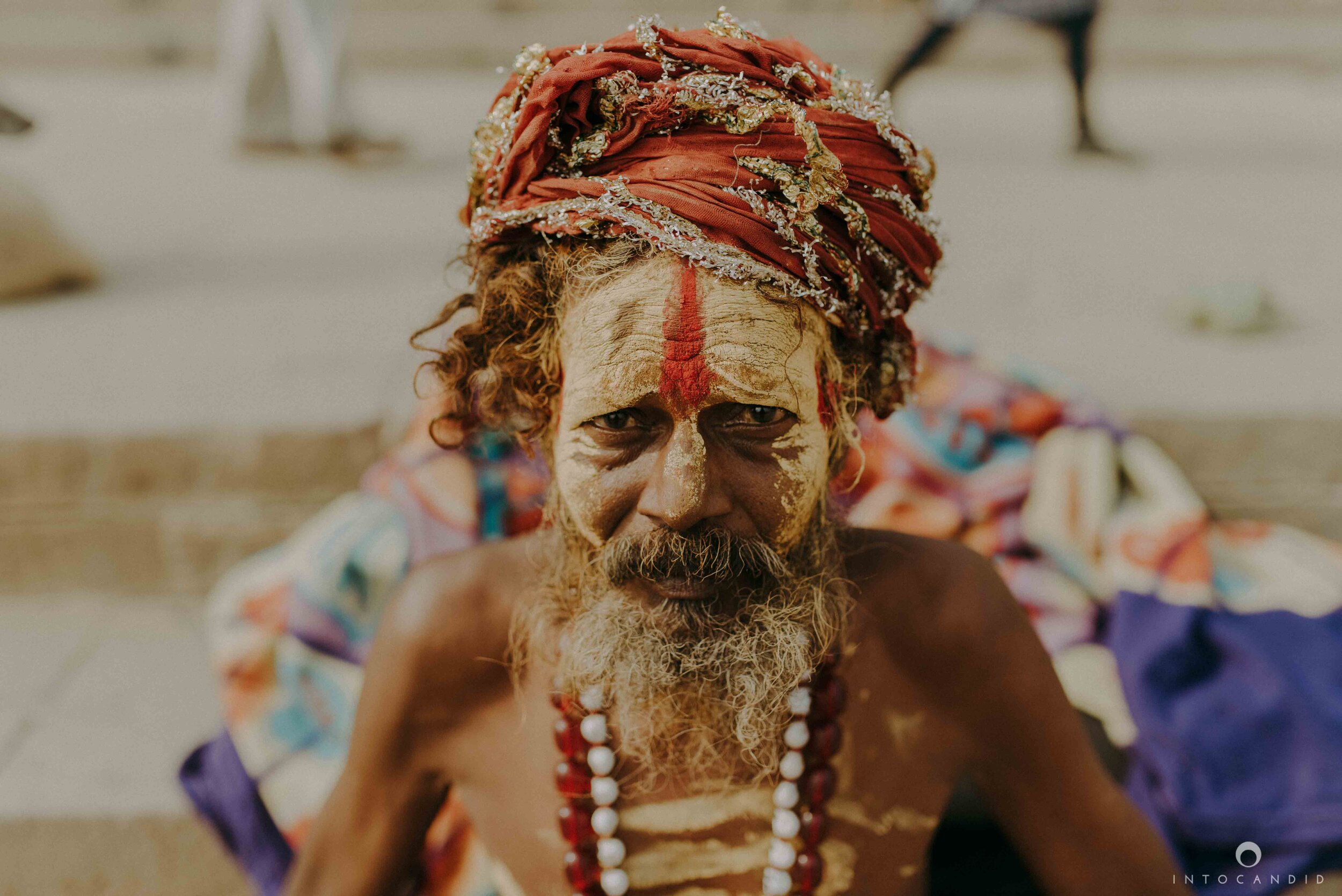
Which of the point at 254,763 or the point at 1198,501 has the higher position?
the point at 1198,501

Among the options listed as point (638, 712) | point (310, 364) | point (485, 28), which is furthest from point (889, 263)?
point (485, 28)

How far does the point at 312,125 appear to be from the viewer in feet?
21.4

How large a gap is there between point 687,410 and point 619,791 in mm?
626

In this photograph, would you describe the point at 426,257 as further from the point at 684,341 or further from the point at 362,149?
the point at 684,341

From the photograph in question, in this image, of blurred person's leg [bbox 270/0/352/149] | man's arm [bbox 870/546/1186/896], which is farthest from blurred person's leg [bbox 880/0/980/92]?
man's arm [bbox 870/546/1186/896]

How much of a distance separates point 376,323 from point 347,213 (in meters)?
1.81

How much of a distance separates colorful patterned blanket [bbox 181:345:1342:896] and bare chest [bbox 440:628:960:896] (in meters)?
0.30

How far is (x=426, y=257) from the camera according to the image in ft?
15.7

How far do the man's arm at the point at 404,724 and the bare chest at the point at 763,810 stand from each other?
0.11 metres

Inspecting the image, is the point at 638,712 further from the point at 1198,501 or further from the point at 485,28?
the point at 485,28

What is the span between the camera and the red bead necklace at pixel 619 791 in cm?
159

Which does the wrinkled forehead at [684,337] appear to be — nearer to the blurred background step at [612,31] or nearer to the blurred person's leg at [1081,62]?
the blurred person's leg at [1081,62]

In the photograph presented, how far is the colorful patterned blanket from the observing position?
7.11ft

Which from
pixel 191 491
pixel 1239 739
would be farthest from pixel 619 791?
pixel 191 491
